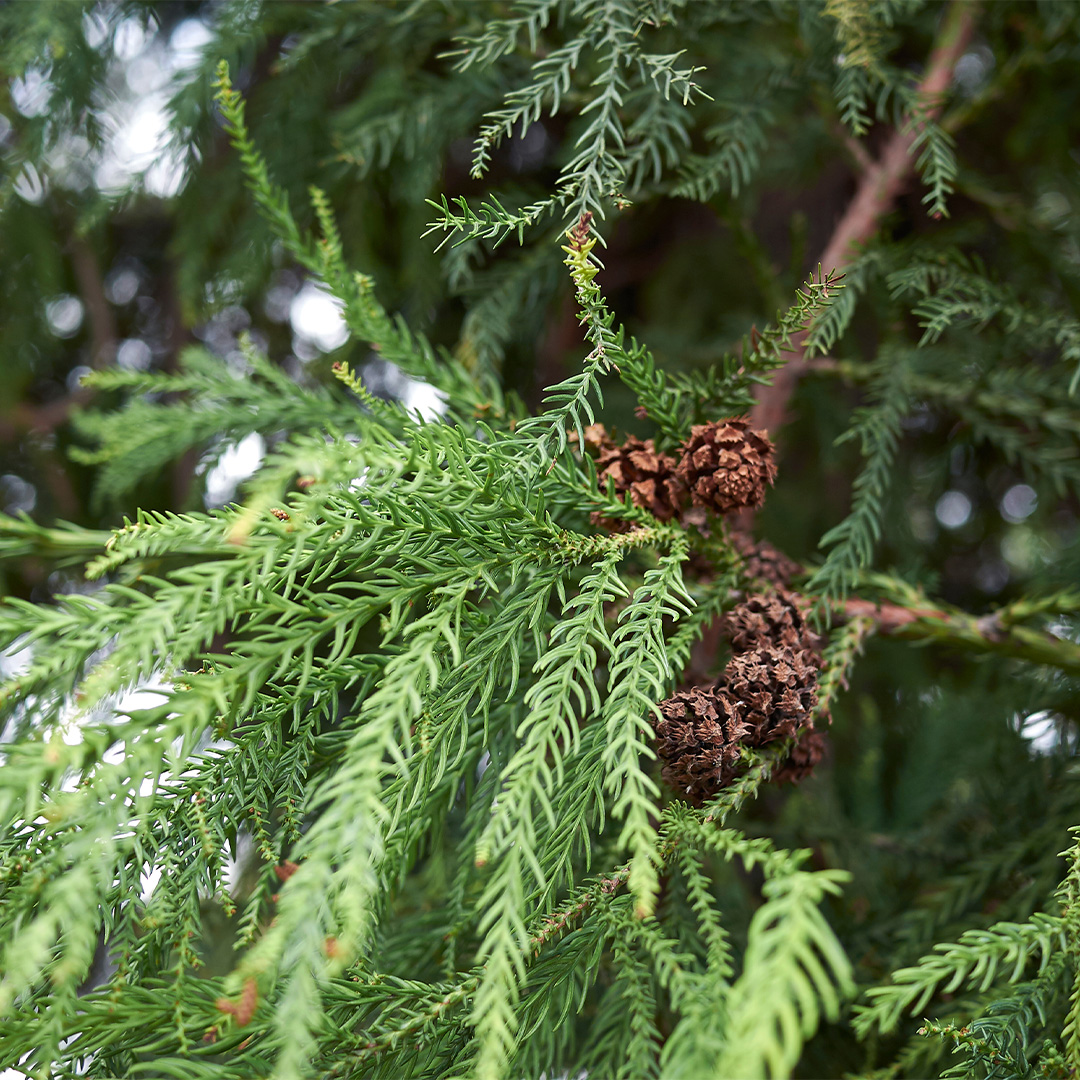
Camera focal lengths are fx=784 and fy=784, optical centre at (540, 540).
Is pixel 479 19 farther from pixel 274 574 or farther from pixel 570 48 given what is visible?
pixel 274 574

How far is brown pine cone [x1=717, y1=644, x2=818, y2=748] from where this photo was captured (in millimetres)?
654

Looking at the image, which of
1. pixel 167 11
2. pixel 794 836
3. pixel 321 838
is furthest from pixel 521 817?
pixel 167 11

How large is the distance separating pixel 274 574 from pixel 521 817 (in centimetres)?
24

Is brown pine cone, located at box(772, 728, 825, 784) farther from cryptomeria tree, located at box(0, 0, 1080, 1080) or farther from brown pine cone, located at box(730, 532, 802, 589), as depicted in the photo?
brown pine cone, located at box(730, 532, 802, 589)

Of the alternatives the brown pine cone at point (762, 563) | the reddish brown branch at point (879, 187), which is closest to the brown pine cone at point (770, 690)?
the brown pine cone at point (762, 563)

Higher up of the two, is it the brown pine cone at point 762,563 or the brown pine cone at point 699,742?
the brown pine cone at point 762,563

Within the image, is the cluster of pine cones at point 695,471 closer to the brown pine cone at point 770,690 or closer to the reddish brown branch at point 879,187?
the brown pine cone at point 770,690

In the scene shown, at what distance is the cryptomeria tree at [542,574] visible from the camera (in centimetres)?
50

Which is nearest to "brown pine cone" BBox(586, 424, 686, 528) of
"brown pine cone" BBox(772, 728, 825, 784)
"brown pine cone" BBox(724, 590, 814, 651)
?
"brown pine cone" BBox(724, 590, 814, 651)

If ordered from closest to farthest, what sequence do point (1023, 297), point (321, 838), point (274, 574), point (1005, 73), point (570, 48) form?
point (321, 838)
point (274, 574)
point (570, 48)
point (1005, 73)
point (1023, 297)

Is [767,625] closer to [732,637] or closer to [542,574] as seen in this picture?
[732,637]

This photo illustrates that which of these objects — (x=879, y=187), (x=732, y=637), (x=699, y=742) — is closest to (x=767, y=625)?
(x=732, y=637)

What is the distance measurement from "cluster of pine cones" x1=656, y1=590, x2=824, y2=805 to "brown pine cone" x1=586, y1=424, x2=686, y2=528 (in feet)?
0.43

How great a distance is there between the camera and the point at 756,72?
109cm
